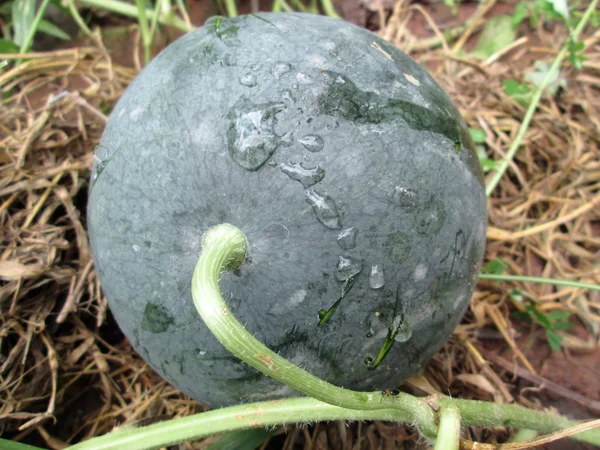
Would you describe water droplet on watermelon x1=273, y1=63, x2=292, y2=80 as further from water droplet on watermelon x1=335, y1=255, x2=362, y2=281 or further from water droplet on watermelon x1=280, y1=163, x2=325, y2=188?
water droplet on watermelon x1=335, y1=255, x2=362, y2=281

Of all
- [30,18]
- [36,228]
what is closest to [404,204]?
[36,228]

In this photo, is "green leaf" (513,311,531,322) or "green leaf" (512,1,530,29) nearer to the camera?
"green leaf" (513,311,531,322)

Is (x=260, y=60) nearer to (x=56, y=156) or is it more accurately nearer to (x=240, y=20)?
(x=240, y=20)

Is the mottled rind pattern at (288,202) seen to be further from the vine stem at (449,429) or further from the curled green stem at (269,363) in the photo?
the vine stem at (449,429)

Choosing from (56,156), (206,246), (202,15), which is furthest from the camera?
(202,15)

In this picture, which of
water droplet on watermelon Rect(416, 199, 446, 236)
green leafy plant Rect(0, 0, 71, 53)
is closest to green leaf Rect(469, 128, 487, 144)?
water droplet on watermelon Rect(416, 199, 446, 236)

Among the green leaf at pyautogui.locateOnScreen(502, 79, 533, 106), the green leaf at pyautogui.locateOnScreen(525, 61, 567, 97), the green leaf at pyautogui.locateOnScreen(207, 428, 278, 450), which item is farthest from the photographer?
the green leaf at pyautogui.locateOnScreen(525, 61, 567, 97)
